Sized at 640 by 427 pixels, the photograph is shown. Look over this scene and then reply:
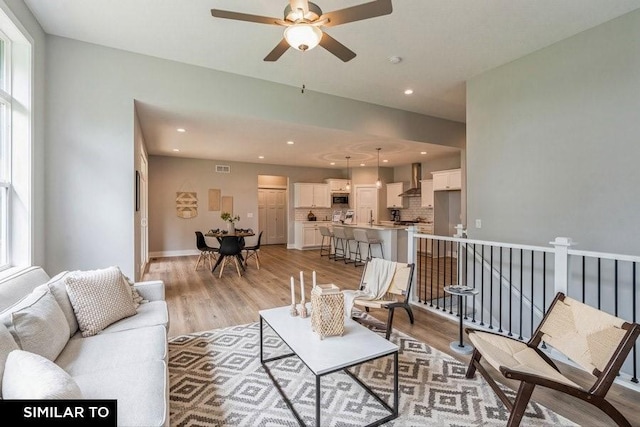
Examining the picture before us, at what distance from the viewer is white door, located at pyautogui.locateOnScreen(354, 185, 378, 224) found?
31.2ft

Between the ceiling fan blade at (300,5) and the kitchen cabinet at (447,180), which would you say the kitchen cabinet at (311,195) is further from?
the ceiling fan blade at (300,5)

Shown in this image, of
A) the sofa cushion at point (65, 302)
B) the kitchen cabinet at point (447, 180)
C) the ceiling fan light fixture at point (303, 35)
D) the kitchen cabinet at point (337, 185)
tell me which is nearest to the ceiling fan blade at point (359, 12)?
the ceiling fan light fixture at point (303, 35)

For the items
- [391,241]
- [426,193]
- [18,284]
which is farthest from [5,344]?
[426,193]

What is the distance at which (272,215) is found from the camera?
1013cm

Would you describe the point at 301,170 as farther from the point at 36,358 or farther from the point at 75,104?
the point at 36,358

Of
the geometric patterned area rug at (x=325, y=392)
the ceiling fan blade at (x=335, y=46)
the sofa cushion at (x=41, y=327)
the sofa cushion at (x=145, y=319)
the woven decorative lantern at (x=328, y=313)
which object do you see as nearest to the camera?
the sofa cushion at (x=41, y=327)

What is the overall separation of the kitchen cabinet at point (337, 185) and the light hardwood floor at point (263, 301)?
3.02m

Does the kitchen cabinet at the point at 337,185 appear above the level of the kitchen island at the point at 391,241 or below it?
above

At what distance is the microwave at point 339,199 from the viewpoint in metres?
9.79

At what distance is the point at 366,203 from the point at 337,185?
1.13 m

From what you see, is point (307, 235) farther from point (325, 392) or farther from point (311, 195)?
point (325, 392)

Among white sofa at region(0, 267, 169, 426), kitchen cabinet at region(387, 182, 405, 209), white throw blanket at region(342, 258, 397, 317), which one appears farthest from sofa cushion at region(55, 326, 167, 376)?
kitchen cabinet at region(387, 182, 405, 209)

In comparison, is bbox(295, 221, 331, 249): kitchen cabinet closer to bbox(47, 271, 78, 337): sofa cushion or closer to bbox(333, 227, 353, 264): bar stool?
bbox(333, 227, 353, 264): bar stool

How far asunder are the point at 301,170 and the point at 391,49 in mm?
6366
